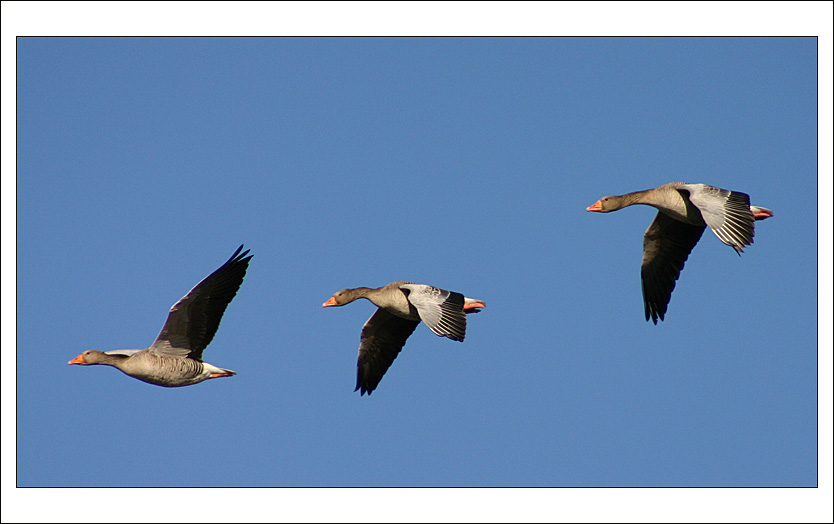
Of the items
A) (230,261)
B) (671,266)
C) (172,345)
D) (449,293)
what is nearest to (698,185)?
(671,266)

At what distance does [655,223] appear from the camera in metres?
16.2

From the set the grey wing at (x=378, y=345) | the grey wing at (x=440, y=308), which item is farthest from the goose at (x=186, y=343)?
the grey wing at (x=440, y=308)

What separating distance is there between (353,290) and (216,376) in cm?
261

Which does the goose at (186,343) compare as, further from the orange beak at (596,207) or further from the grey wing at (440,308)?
the orange beak at (596,207)

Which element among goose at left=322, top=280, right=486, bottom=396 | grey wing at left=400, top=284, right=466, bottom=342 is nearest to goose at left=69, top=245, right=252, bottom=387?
goose at left=322, top=280, right=486, bottom=396

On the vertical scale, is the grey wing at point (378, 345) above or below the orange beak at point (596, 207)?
below

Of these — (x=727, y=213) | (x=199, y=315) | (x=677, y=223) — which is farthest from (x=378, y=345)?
(x=727, y=213)

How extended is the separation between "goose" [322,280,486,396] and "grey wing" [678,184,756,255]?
12.3 ft

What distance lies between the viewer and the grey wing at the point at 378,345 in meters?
16.5

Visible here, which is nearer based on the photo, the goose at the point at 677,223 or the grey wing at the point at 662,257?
the goose at the point at 677,223

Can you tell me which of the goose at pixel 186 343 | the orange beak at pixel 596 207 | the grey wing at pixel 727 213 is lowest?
the goose at pixel 186 343

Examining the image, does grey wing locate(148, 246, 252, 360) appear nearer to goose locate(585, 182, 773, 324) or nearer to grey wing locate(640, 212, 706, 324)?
goose locate(585, 182, 773, 324)

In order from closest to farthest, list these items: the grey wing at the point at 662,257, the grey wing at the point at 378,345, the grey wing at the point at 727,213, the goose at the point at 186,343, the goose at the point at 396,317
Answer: the grey wing at the point at 727,213 < the goose at the point at 396,317 < the goose at the point at 186,343 < the grey wing at the point at 662,257 < the grey wing at the point at 378,345

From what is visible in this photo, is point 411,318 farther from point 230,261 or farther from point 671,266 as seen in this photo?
point 671,266
